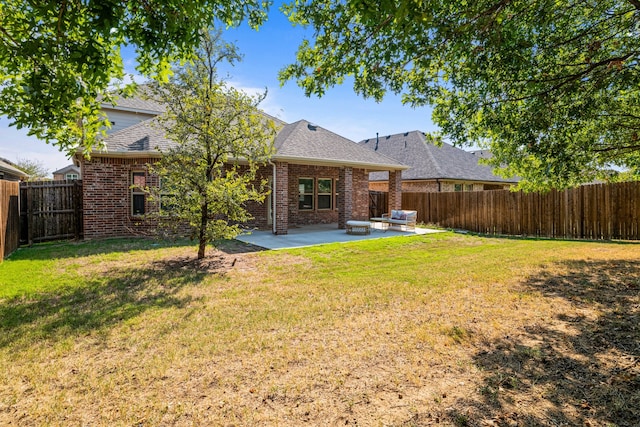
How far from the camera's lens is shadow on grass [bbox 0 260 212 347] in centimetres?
455

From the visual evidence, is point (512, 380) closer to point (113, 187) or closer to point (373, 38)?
point (373, 38)

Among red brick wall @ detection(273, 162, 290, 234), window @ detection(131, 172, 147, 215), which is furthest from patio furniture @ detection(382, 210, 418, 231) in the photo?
window @ detection(131, 172, 147, 215)

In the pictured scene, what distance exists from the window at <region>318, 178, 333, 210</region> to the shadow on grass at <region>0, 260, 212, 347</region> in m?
10.7

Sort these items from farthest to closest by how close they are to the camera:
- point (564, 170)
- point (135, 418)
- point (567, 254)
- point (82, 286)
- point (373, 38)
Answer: point (567, 254) → point (564, 170) → point (82, 286) → point (373, 38) → point (135, 418)

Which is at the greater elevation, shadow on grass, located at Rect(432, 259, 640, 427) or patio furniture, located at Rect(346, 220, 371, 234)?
patio furniture, located at Rect(346, 220, 371, 234)

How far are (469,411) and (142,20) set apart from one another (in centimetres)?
556

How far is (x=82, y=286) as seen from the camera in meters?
6.52

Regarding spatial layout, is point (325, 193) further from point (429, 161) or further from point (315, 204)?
point (429, 161)

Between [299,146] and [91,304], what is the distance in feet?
34.3

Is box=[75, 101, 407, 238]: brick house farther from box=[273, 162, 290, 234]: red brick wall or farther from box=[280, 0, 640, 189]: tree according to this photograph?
box=[280, 0, 640, 189]: tree

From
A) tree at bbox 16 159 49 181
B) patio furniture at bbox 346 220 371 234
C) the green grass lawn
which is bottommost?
the green grass lawn

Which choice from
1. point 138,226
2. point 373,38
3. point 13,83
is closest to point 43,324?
point 13,83

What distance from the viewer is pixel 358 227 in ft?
46.8

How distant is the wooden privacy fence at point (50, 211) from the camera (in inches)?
426
